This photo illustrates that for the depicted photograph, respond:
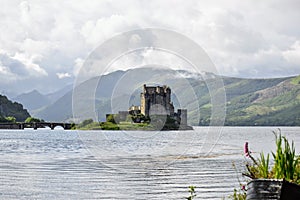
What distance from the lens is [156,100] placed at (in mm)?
90125

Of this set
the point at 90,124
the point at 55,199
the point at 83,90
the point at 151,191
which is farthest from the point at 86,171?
the point at 90,124

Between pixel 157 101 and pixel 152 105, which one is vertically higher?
pixel 157 101

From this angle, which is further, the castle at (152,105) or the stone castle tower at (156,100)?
the castle at (152,105)

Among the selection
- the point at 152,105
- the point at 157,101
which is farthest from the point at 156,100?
the point at 152,105

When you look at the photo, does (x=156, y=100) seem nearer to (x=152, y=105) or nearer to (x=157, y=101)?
(x=157, y=101)

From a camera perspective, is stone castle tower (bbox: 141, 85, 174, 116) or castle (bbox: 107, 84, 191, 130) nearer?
stone castle tower (bbox: 141, 85, 174, 116)

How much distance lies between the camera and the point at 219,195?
28.9 meters

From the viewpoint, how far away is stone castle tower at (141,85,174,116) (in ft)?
261

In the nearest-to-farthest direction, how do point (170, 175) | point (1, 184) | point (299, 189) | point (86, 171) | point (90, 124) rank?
point (299, 189) → point (1, 184) → point (170, 175) → point (86, 171) → point (90, 124)

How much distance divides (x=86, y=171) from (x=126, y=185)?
31.6 feet

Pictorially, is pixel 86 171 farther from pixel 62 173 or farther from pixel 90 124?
pixel 90 124

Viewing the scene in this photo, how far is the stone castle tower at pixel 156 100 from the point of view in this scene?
7968cm

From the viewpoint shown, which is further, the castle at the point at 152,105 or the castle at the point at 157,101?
the castle at the point at 152,105

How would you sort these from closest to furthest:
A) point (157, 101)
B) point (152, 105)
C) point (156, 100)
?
1. point (156, 100)
2. point (157, 101)
3. point (152, 105)
